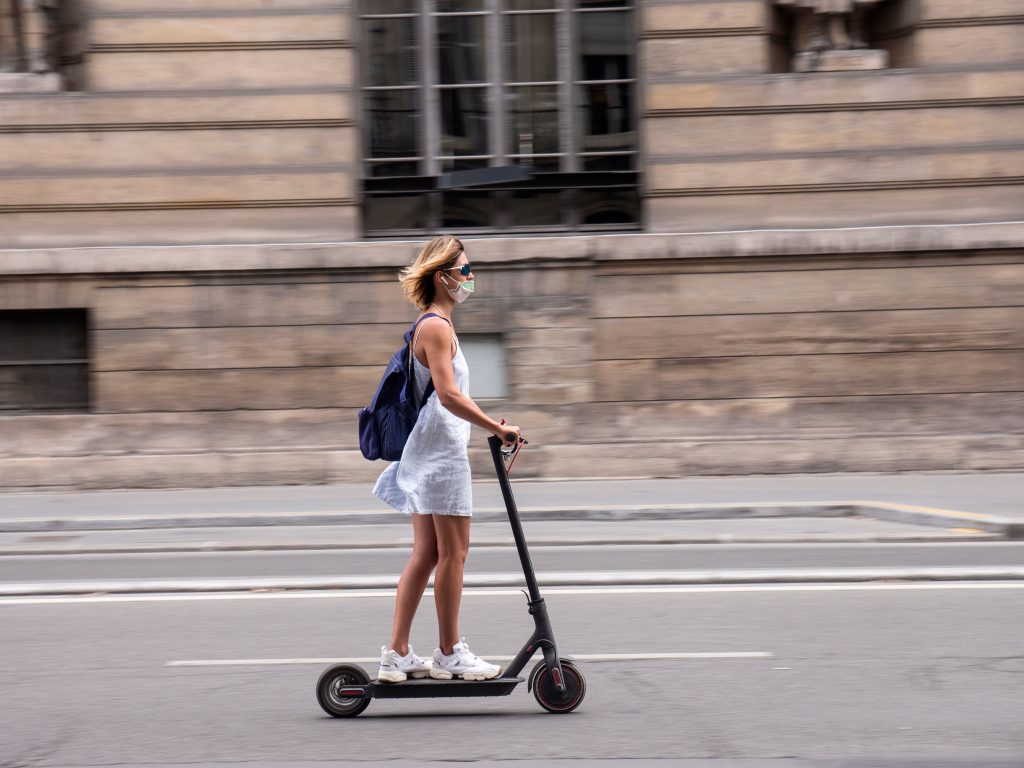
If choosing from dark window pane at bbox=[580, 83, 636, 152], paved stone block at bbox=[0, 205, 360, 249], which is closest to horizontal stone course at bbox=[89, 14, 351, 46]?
paved stone block at bbox=[0, 205, 360, 249]

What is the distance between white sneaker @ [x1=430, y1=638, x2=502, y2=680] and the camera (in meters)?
5.25

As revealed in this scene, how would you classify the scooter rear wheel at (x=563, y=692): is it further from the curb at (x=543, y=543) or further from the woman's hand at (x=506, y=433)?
the curb at (x=543, y=543)

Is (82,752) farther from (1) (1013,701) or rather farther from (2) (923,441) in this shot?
(2) (923,441)

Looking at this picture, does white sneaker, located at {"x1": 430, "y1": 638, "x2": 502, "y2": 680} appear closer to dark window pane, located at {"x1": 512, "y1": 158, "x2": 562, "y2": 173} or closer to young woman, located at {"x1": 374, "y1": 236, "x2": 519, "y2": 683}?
young woman, located at {"x1": 374, "y1": 236, "x2": 519, "y2": 683}

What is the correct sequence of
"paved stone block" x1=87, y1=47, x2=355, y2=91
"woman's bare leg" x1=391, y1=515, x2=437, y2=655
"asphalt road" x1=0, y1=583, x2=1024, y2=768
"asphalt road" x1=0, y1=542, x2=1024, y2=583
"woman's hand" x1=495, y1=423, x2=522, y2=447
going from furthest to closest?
"paved stone block" x1=87, y1=47, x2=355, y2=91 < "asphalt road" x1=0, y1=542, x2=1024, y2=583 < "woman's bare leg" x1=391, y1=515, x2=437, y2=655 < "woman's hand" x1=495, y1=423, x2=522, y2=447 < "asphalt road" x1=0, y1=583, x2=1024, y2=768

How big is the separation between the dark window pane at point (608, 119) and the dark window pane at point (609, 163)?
11 cm

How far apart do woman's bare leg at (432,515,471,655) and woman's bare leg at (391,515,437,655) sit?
4 cm

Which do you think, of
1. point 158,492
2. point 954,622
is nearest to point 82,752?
point 954,622

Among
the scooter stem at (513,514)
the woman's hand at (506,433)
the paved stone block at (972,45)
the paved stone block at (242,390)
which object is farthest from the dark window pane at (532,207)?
the woman's hand at (506,433)

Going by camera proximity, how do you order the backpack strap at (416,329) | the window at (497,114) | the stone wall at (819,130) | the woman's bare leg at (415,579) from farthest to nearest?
the window at (497,114) → the stone wall at (819,130) → the woman's bare leg at (415,579) → the backpack strap at (416,329)

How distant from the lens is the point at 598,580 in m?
8.64

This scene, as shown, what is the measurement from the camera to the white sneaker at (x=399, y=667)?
5230 mm

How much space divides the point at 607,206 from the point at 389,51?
336 centimetres

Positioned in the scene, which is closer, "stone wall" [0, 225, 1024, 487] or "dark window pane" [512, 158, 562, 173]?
"stone wall" [0, 225, 1024, 487]
